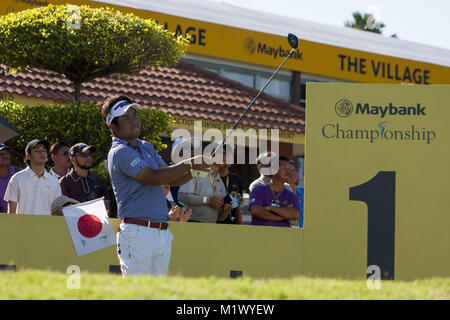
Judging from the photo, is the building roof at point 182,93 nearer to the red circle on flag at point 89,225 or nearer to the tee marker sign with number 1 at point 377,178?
the red circle on flag at point 89,225

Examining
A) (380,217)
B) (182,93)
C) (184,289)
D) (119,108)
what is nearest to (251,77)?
(182,93)

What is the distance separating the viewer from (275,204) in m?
7.81

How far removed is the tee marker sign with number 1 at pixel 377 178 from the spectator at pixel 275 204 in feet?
2.13

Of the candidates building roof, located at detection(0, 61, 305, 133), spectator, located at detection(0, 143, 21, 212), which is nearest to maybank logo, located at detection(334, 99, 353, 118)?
spectator, located at detection(0, 143, 21, 212)

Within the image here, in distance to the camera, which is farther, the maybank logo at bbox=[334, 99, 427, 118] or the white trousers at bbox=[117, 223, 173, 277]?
the maybank logo at bbox=[334, 99, 427, 118]

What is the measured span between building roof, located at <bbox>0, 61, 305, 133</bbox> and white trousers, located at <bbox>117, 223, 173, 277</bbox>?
24.9 ft

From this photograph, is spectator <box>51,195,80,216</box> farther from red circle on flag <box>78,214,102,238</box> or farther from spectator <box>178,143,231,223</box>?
spectator <box>178,143,231,223</box>

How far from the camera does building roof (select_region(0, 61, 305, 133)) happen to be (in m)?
12.8

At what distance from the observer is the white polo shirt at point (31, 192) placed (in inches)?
294

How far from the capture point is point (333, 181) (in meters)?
7.07

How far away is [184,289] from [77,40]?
6195mm
